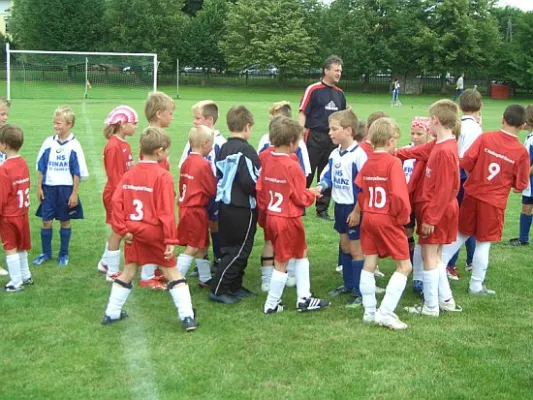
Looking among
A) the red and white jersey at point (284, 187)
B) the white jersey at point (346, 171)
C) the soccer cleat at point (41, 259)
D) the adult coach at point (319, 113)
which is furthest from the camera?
the adult coach at point (319, 113)

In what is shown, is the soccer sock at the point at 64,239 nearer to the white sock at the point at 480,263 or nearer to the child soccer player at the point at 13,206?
the child soccer player at the point at 13,206

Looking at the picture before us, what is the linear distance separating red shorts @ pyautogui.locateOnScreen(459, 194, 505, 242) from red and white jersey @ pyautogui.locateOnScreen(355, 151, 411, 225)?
138 cm

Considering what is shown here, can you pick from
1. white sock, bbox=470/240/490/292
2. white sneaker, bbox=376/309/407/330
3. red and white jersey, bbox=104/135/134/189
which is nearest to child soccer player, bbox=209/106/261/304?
red and white jersey, bbox=104/135/134/189

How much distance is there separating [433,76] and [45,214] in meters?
55.5

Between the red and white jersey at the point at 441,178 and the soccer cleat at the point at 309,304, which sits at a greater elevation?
the red and white jersey at the point at 441,178

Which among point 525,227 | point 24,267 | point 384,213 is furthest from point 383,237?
point 525,227

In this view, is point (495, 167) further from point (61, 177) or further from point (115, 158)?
point (61, 177)

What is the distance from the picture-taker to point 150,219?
5328 mm

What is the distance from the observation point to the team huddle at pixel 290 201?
5.44m

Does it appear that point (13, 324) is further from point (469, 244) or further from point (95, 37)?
point (95, 37)

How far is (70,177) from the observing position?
7.34 m

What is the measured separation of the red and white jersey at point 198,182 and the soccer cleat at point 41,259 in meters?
2.15

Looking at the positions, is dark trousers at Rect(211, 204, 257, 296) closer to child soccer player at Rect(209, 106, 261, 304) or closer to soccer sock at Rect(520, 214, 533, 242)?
child soccer player at Rect(209, 106, 261, 304)

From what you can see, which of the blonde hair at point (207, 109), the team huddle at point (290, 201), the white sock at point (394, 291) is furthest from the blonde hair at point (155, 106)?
the white sock at point (394, 291)
